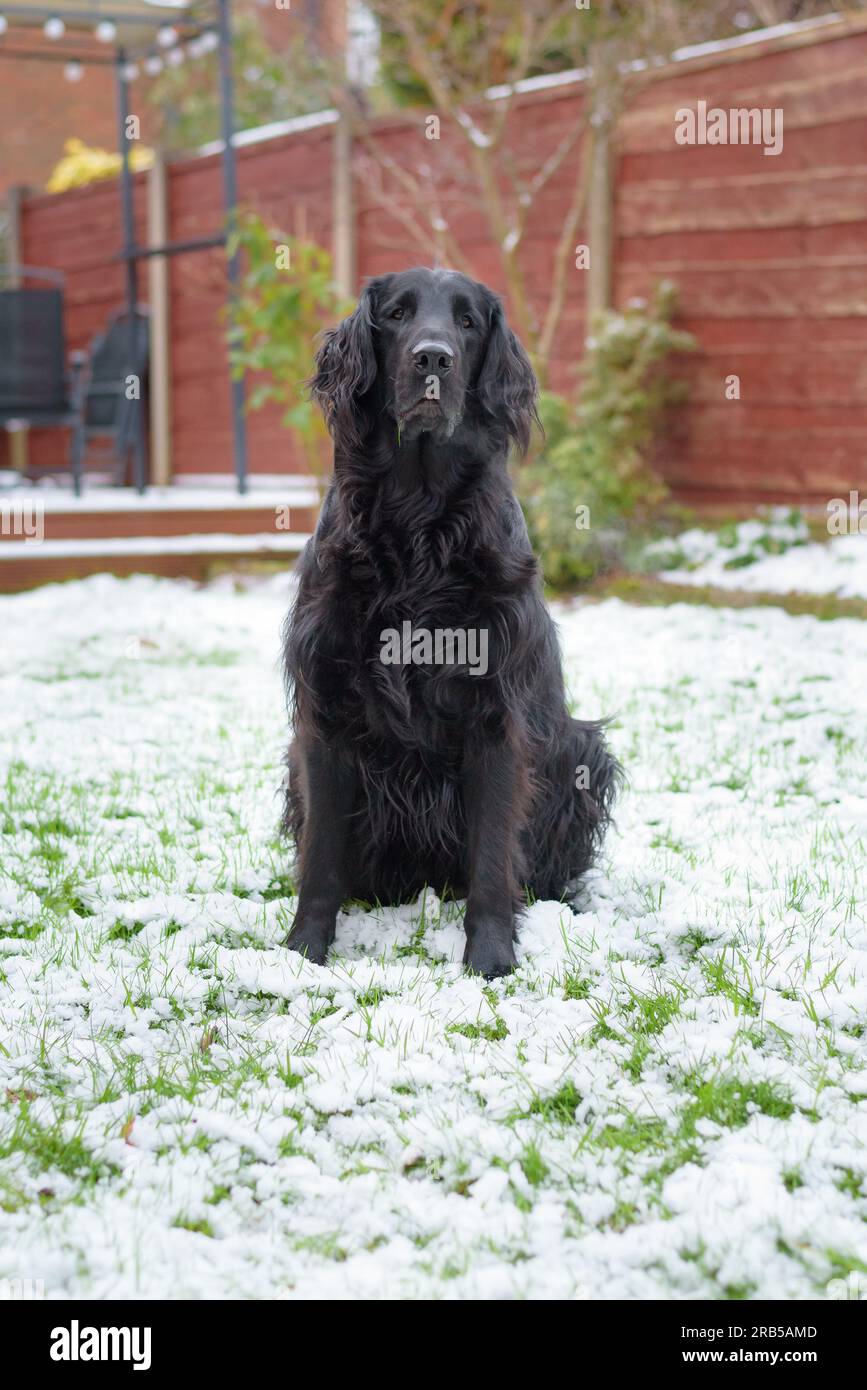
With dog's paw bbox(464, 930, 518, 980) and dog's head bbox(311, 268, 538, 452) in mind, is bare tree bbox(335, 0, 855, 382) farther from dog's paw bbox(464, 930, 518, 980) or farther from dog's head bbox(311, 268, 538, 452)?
dog's paw bbox(464, 930, 518, 980)

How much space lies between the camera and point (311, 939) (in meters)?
2.42

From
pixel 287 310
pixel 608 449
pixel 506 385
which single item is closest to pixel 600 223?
pixel 608 449

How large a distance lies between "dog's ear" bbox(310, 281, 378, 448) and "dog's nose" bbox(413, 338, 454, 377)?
0.17 metres

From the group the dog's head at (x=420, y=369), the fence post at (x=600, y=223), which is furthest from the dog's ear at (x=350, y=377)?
the fence post at (x=600, y=223)

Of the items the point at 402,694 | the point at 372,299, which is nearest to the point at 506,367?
the point at 372,299

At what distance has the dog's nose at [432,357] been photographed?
230 centimetres

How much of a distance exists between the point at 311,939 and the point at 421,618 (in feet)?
2.10

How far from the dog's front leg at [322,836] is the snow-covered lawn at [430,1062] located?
3.4 inches

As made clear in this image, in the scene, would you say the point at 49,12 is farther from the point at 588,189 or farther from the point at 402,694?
the point at 402,694

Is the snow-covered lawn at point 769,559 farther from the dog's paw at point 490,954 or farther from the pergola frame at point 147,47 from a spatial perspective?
the dog's paw at point 490,954
